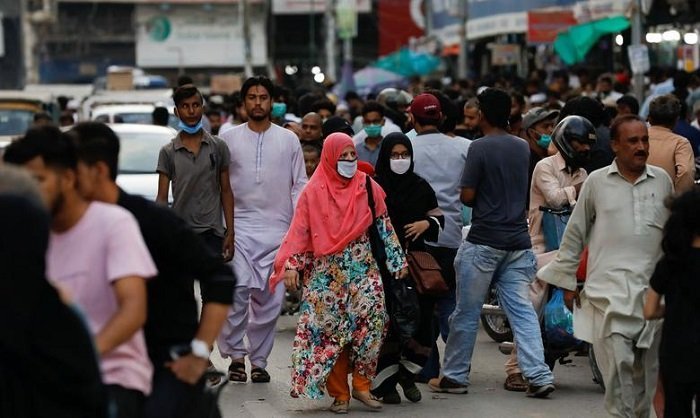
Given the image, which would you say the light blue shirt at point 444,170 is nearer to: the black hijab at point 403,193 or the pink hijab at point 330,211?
the black hijab at point 403,193

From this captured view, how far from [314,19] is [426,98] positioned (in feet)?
237

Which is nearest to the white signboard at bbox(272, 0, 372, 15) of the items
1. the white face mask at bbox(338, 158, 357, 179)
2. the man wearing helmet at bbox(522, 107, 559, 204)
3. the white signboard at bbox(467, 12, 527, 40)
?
the white signboard at bbox(467, 12, 527, 40)

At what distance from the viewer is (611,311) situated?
7555mm

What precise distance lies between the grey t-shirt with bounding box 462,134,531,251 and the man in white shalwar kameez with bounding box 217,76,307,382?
1.43 meters

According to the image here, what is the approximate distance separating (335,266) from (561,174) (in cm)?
164

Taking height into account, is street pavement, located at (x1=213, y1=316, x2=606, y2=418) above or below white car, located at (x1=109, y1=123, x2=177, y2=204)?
below

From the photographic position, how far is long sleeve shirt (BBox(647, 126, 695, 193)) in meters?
10.2

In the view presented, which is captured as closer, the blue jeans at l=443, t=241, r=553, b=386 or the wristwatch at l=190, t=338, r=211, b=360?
the wristwatch at l=190, t=338, r=211, b=360

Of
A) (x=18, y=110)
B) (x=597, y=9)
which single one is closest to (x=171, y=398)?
(x=18, y=110)

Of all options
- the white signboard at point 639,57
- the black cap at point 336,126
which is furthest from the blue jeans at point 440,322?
the white signboard at point 639,57

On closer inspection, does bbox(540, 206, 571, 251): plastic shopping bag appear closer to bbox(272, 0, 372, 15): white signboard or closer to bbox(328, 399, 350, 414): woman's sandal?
bbox(328, 399, 350, 414): woman's sandal

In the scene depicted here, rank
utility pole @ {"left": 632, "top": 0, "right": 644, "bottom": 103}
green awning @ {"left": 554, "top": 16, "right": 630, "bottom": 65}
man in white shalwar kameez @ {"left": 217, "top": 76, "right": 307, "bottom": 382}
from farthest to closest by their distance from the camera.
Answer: green awning @ {"left": 554, "top": 16, "right": 630, "bottom": 65} < utility pole @ {"left": 632, "top": 0, "right": 644, "bottom": 103} < man in white shalwar kameez @ {"left": 217, "top": 76, "right": 307, "bottom": 382}

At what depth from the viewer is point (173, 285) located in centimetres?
538

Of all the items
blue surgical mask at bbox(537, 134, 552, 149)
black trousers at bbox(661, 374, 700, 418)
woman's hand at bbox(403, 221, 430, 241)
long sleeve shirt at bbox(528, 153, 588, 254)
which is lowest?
black trousers at bbox(661, 374, 700, 418)
